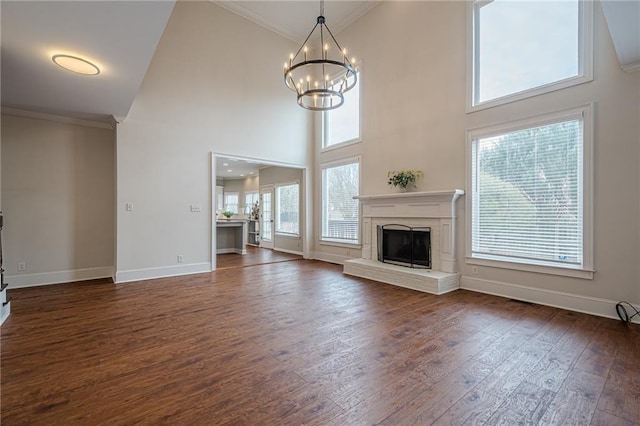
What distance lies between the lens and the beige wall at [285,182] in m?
8.23

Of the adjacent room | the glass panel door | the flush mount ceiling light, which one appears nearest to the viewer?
the adjacent room

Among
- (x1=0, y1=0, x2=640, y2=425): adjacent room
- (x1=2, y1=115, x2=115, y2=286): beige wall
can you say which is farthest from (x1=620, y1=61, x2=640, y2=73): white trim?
(x1=2, y1=115, x2=115, y2=286): beige wall

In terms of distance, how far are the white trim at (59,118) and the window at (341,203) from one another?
14.9 feet

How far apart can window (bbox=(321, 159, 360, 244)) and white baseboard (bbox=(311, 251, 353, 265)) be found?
37 centimetres

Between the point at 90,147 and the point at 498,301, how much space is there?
7.24 metres

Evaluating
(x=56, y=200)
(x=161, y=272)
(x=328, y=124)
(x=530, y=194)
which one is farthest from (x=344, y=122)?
(x=56, y=200)

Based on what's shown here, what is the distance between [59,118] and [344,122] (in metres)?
5.53

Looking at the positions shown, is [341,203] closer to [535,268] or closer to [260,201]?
[535,268]

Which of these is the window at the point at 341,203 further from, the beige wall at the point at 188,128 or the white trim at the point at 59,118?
the white trim at the point at 59,118

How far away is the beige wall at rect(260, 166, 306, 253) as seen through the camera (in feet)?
27.0

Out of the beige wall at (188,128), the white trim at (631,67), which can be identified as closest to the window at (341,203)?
the beige wall at (188,128)

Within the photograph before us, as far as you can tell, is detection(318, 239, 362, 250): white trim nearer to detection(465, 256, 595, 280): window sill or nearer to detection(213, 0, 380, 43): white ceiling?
detection(465, 256, 595, 280): window sill

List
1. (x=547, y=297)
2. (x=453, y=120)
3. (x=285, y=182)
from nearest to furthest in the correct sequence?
(x=547, y=297) → (x=453, y=120) → (x=285, y=182)

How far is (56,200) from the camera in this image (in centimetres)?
511
